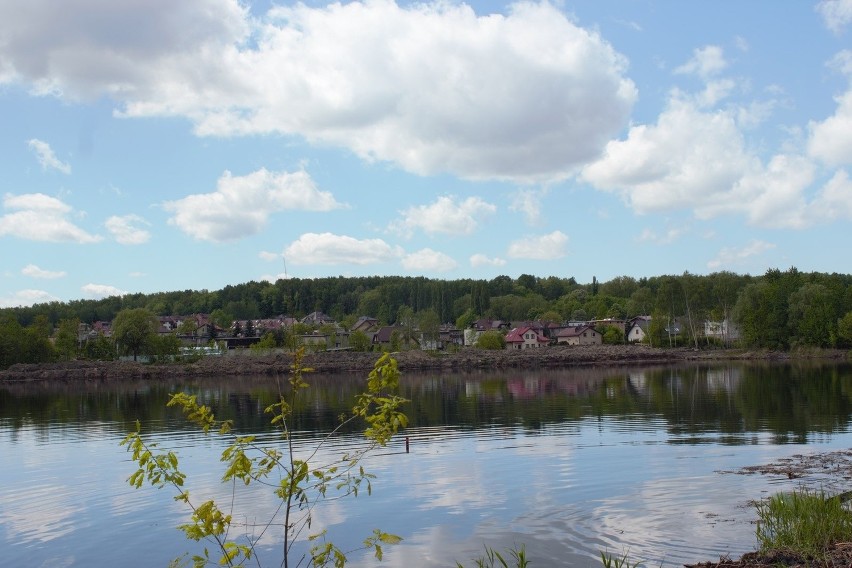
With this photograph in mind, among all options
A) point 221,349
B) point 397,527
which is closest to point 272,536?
point 397,527

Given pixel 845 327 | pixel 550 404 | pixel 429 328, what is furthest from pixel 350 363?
pixel 845 327

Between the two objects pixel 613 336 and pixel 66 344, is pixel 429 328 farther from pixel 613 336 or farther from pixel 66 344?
pixel 66 344

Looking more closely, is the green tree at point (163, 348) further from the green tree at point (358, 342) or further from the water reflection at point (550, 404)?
the water reflection at point (550, 404)

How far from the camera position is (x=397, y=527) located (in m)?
20.2

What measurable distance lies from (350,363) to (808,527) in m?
106

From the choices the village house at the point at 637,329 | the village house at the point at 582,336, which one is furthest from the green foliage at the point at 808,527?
the village house at the point at 637,329

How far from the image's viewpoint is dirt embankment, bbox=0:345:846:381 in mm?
113188

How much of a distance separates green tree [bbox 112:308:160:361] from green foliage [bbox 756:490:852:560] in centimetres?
12631

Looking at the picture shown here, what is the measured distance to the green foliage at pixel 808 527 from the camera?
44.5ft

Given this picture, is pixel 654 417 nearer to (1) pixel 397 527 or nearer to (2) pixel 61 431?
(1) pixel 397 527

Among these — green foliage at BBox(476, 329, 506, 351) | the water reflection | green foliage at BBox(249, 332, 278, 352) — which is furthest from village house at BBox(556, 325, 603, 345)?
the water reflection

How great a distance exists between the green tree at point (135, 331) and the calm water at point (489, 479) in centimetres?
7415

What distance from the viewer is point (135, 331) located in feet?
422

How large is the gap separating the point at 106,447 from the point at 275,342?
10426cm
